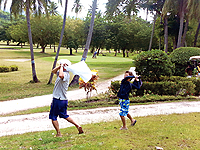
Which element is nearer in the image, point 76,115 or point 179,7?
point 76,115

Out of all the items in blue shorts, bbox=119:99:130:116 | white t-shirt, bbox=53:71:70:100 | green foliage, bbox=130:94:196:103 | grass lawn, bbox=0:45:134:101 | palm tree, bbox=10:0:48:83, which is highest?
palm tree, bbox=10:0:48:83

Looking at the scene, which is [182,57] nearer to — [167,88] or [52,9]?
[167,88]

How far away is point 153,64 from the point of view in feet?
36.2

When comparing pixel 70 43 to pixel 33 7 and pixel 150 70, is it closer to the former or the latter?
pixel 33 7

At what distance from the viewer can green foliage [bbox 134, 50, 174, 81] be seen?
11.0 m

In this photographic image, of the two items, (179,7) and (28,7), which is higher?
(179,7)

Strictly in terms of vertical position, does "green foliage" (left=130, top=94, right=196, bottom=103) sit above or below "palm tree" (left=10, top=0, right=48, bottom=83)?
below

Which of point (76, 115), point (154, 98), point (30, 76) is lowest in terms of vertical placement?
point (30, 76)

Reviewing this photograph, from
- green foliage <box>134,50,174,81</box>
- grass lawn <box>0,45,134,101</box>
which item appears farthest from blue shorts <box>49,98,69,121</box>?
grass lawn <box>0,45,134,101</box>

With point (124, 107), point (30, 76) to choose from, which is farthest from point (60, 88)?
point (30, 76)

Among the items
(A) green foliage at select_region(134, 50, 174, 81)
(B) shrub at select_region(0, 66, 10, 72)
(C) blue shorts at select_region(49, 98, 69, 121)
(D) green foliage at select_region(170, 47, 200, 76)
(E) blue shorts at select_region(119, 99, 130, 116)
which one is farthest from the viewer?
Answer: (B) shrub at select_region(0, 66, 10, 72)

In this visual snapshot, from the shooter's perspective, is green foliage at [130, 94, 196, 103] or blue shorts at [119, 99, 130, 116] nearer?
blue shorts at [119, 99, 130, 116]

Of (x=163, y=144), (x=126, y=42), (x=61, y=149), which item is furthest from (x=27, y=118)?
(x=126, y=42)

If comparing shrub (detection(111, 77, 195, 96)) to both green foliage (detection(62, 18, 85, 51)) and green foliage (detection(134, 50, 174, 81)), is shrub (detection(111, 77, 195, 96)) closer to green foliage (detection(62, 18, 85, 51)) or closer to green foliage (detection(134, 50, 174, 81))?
green foliage (detection(134, 50, 174, 81))
